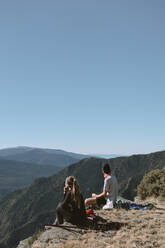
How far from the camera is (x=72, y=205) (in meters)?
8.73

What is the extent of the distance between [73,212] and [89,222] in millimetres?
869

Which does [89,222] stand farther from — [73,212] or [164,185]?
[164,185]

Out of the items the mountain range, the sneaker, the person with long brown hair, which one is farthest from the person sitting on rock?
the mountain range

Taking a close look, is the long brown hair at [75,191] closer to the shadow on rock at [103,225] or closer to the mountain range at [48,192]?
the shadow on rock at [103,225]

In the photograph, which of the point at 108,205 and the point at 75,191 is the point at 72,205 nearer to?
the point at 75,191

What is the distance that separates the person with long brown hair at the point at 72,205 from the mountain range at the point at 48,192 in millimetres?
108639

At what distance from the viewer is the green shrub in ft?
67.1

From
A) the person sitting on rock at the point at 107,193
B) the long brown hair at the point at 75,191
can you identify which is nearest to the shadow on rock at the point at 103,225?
the long brown hair at the point at 75,191

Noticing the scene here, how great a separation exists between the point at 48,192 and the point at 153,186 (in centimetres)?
14143

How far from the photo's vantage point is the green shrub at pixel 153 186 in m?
20.5

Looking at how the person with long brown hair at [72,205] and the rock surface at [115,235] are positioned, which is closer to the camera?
the rock surface at [115,235]

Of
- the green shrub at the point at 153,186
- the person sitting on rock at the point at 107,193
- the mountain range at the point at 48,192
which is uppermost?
the person sitting on rock at the point at 107,193

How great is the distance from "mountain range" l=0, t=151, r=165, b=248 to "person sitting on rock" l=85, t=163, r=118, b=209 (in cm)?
10606

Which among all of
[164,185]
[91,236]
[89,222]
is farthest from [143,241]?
[164,185]
